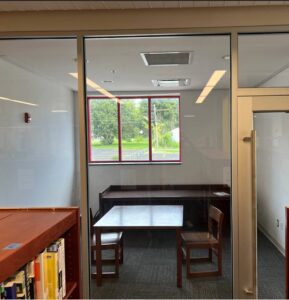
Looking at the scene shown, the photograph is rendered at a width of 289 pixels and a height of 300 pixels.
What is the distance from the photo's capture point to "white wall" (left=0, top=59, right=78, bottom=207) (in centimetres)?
310

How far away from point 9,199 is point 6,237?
71.6 inches

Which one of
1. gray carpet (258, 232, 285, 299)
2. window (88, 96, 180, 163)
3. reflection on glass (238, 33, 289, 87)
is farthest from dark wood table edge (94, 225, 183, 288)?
reflection on glass (238, 33, 289, 87)

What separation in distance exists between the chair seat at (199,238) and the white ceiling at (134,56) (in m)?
1.56

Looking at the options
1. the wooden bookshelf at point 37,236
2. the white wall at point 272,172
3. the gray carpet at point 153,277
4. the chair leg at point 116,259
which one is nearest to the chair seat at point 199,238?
the gray carpet at point 153,277

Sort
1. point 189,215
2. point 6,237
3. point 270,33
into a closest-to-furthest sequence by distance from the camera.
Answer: point 6,237, point 270,33, point 189,215

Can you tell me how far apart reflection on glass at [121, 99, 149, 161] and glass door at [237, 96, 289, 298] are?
3.19 feet

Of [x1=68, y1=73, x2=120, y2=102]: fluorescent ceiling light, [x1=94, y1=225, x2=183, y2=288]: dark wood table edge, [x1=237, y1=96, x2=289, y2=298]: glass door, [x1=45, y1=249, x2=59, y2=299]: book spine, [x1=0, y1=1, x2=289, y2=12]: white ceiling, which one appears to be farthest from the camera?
[x1=94, y1=225, x2=183, y2=288]: dark wood table edge

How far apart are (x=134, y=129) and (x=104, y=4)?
1189mm

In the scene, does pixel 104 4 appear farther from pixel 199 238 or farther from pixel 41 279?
pixel 199 238

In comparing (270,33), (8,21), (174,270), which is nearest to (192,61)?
(270,33)

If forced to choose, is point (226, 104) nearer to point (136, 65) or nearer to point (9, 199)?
point (136, 65)

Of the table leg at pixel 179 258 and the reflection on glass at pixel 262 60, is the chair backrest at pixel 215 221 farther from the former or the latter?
the reflection on glass at pixel 262 60

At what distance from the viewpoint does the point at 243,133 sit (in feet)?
8.87

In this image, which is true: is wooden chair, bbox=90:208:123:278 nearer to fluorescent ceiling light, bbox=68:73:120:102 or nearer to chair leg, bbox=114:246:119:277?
→ chair leg, bbox=114:246:119:277
